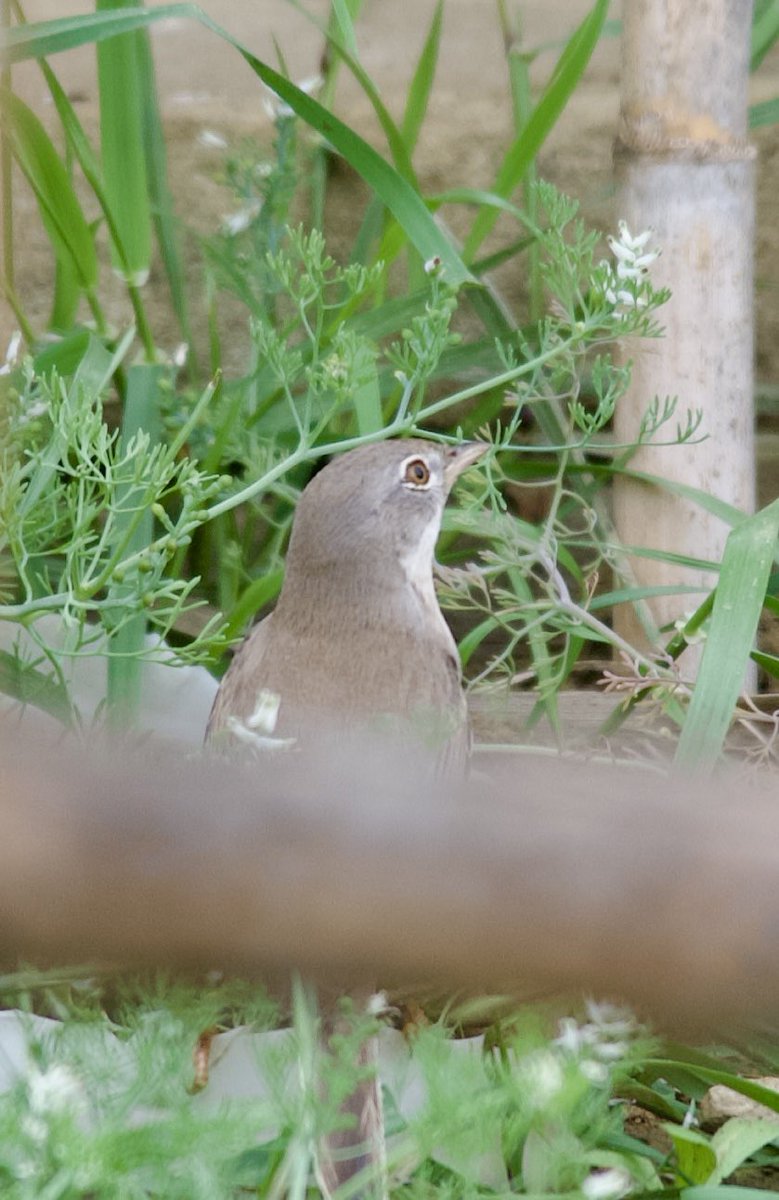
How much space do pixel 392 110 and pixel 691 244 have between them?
1.12m

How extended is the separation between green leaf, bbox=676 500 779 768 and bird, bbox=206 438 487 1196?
0.92 ft

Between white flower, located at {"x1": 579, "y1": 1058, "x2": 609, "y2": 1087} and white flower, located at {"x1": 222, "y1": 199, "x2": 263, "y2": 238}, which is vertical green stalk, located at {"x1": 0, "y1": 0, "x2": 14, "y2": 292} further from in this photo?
white flower, located at {"x1": 579, "y1": 1058, "x2": 609, "y2": 1087}

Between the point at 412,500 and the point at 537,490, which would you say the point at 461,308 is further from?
the point at 412,500

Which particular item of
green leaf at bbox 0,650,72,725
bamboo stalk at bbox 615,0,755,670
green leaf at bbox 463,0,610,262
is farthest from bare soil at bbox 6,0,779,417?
green leaf at bbox 0,650,72,725

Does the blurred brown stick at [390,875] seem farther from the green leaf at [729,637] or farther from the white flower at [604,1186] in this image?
the green leaf at [729,637]

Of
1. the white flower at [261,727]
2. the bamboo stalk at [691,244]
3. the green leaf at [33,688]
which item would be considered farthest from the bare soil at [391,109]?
the white flower at [261,727]

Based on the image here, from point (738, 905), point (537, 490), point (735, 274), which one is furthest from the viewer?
point (537, 490)

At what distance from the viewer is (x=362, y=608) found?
209cm

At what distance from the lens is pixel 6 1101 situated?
3.89 ft

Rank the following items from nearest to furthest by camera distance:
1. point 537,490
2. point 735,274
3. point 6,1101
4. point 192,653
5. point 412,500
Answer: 1. point 6,1101
2. point 192,653
3. point 412,500
4. point 735,274
5. point 537,490

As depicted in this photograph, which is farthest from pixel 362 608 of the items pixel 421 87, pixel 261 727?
pixel 421 87

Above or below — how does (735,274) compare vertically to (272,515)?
above

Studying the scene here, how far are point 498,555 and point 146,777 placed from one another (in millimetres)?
1843

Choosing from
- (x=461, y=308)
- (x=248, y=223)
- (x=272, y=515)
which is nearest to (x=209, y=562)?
(x=272, y=515)
